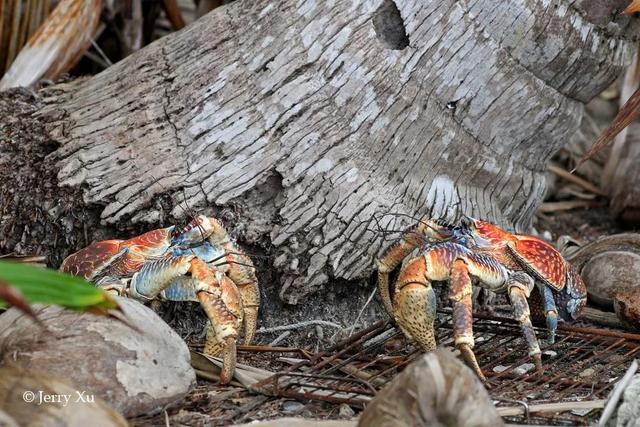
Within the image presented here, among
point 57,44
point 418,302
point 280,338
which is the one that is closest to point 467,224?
point 418,302

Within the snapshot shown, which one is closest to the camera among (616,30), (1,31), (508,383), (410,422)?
(410,422)

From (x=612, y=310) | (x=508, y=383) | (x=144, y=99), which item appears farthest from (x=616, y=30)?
(x=144, y=99)

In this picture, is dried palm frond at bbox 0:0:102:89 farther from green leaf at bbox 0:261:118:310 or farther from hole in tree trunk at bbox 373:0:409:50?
green leaf at bbox 0:261:118:310

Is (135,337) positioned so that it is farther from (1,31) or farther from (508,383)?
(1,31)

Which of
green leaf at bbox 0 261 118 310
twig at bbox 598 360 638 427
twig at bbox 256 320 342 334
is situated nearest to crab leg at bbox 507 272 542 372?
twig at bbox 598 360 638 427

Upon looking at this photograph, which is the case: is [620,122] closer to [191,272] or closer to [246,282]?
[246,282]

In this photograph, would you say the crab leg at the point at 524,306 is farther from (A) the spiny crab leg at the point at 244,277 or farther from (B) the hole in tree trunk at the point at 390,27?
(B) the hole in tree trunk at the point at 390,27
